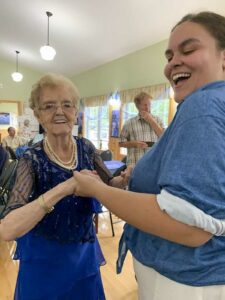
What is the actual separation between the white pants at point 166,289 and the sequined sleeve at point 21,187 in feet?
1.52

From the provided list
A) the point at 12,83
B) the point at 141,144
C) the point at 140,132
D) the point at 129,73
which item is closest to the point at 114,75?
the point at 129,73

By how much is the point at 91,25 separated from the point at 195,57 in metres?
4.57

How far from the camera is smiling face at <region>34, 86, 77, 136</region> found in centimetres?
107

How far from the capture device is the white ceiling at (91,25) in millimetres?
3744

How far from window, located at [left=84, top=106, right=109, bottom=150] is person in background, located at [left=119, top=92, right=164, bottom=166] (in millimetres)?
4005

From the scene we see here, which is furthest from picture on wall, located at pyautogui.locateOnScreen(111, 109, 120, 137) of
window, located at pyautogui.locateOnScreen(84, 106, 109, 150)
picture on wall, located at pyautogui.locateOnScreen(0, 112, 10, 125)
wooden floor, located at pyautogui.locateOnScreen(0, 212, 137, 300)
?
picture on wall, located at pyautogui.locateOnScreen(0, 112, 10, 125)

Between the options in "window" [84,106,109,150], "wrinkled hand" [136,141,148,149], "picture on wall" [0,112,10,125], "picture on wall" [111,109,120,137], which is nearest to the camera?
"wrinkled hand" [136,141,148,149]

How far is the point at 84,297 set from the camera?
1.15 m

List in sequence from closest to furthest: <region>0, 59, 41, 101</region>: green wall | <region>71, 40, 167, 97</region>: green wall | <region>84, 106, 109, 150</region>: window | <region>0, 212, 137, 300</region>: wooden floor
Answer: <region>0, 212, 137, 300</region>: wooden floor, <region>71, 40, 167, 97</region>: green wall, <region>84, 106, 109, 150</region>: window, <region>0, 59, 41, 101</region>: green wall

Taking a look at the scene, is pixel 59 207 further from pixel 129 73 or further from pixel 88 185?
pixel 129 73

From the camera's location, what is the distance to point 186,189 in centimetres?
49

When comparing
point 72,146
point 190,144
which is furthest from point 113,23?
point 190,144

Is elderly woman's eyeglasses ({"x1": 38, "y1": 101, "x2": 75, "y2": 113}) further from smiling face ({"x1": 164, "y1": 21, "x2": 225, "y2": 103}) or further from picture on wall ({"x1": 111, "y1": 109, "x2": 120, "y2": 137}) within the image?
picture on wall ({"x1": 111, "y1": 109, "x2": 120, "y2": 137})

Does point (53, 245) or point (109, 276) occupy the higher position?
point (53, 245)
